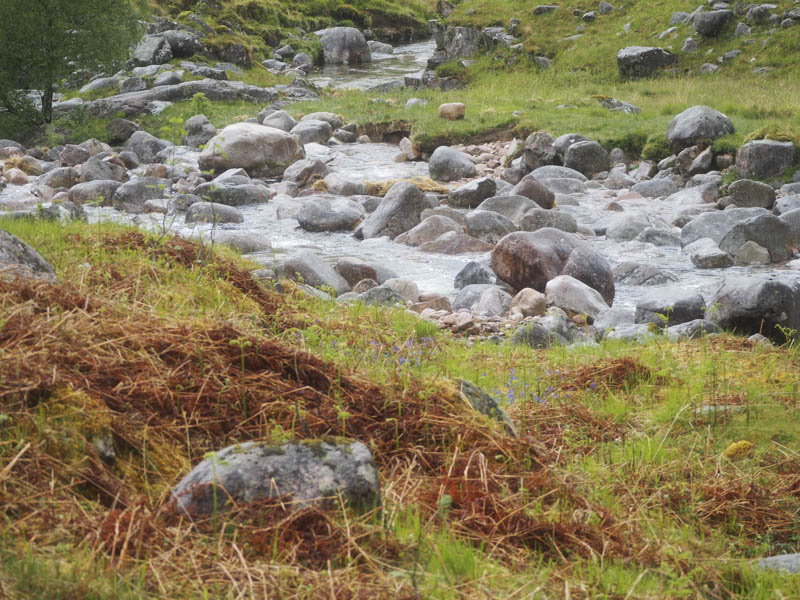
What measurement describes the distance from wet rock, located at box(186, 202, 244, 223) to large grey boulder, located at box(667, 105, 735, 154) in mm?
9358

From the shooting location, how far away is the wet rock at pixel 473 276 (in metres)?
10.4

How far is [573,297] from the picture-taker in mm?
9273

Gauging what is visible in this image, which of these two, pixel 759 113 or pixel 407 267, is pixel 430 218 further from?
pixel 759 113

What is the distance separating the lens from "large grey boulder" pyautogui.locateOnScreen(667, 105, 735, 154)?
16250mm

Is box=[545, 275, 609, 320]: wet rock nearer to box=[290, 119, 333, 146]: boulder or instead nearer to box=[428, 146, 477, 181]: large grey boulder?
box=[428, 146, 477, 181]: large grey boulder

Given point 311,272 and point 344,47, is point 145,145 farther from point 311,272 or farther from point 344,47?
point 344,47

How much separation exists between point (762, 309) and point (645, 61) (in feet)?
67.9

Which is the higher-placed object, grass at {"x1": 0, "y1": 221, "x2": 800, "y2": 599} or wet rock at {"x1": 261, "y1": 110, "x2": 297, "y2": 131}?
grass at {"x1": 0, "y1": 221, "x2": 800, "y2": 599}

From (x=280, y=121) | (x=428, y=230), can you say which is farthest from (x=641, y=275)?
(x=280, y=121)

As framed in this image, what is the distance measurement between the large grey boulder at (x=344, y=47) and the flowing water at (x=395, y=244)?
2602 centimetres

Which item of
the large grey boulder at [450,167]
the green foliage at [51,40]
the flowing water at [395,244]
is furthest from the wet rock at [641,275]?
the green foliage at [51,40]

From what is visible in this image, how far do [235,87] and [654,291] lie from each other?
20.2m

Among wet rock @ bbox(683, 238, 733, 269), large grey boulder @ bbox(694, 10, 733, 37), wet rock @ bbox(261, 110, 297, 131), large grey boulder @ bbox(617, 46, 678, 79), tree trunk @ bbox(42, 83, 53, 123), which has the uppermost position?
large grey boulder @ bbox(694, 10, 733, 37)

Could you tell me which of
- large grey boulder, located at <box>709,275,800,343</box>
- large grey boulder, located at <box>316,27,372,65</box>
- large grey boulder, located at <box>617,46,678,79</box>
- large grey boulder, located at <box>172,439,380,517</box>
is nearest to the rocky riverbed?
large grey boulder, located at <box>709,275,800,343</box>
